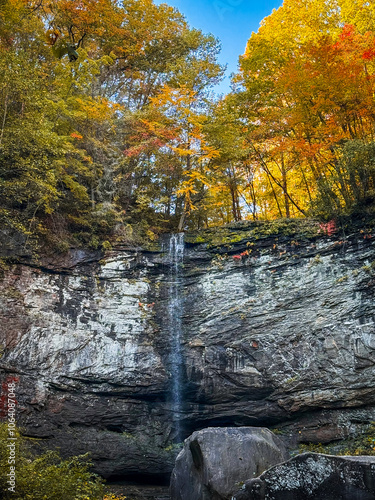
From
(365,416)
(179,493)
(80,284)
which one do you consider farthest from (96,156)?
(365,416)

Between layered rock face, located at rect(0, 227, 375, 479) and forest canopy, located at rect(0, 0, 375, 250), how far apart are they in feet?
5.51

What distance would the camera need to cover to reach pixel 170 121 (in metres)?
13.6

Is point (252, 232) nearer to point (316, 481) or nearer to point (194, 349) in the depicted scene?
point (194, 349)

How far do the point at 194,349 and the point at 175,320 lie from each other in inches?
43.9

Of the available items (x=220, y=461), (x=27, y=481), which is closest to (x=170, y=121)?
(x=220, y=461)

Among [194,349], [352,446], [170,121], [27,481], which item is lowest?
[352,446]

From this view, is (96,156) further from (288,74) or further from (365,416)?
(365,416)

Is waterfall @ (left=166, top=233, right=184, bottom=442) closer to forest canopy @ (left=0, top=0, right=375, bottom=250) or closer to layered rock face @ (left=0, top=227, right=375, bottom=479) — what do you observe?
layered rock face @ (left=0, top=227, right=375, bottom=479)

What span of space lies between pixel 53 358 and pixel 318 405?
720 cm

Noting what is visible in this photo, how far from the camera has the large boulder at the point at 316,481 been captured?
12.7 ft

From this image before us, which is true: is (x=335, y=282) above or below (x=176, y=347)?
above

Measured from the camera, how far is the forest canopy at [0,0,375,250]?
10500mm

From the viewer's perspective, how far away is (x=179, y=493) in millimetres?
7852

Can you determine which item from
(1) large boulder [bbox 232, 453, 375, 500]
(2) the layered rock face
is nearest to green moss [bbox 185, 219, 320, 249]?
(2) the layered rock face
